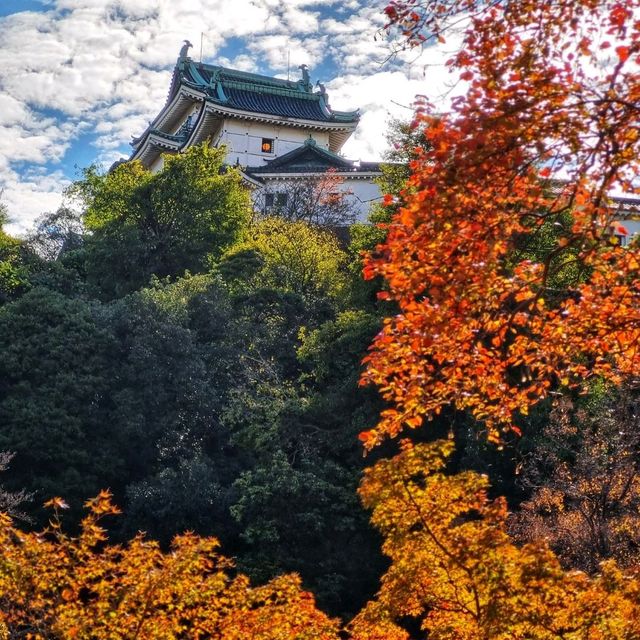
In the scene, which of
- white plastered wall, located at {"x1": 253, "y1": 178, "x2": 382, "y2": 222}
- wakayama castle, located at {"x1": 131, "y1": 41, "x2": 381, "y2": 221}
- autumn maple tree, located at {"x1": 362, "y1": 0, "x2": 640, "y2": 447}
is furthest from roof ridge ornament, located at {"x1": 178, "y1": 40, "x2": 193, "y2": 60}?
autumn maple tree, located at {"x1": 362, "y1": 0, "x2": 640, "y2": 447}

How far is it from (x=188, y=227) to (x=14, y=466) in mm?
12318

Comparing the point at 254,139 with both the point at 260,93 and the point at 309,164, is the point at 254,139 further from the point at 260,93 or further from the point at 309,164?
the point at 309,164

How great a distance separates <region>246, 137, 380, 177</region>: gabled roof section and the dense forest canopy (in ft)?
15.7

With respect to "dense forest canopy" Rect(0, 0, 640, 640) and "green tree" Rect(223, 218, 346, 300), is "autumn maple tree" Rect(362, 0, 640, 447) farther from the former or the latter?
"green tree" Rect(223, 218, 346, 300)

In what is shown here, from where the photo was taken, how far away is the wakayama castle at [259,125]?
39812 mm

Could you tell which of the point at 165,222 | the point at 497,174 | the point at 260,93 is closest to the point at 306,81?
the point at 260,93

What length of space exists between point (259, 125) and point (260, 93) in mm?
2595

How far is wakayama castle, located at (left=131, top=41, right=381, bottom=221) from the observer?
131 feet

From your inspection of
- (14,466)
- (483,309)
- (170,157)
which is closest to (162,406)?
(14,466)

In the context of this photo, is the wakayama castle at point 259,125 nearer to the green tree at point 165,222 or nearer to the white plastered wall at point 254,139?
the white plastered wall at point 254,139

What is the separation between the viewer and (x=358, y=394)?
20.3m

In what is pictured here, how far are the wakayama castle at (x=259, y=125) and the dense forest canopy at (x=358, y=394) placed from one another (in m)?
5.12

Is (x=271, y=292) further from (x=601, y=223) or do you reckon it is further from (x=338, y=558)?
(x=601, y=223)


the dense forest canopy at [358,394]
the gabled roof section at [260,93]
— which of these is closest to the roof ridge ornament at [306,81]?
the gabled roof section at [260,93]
